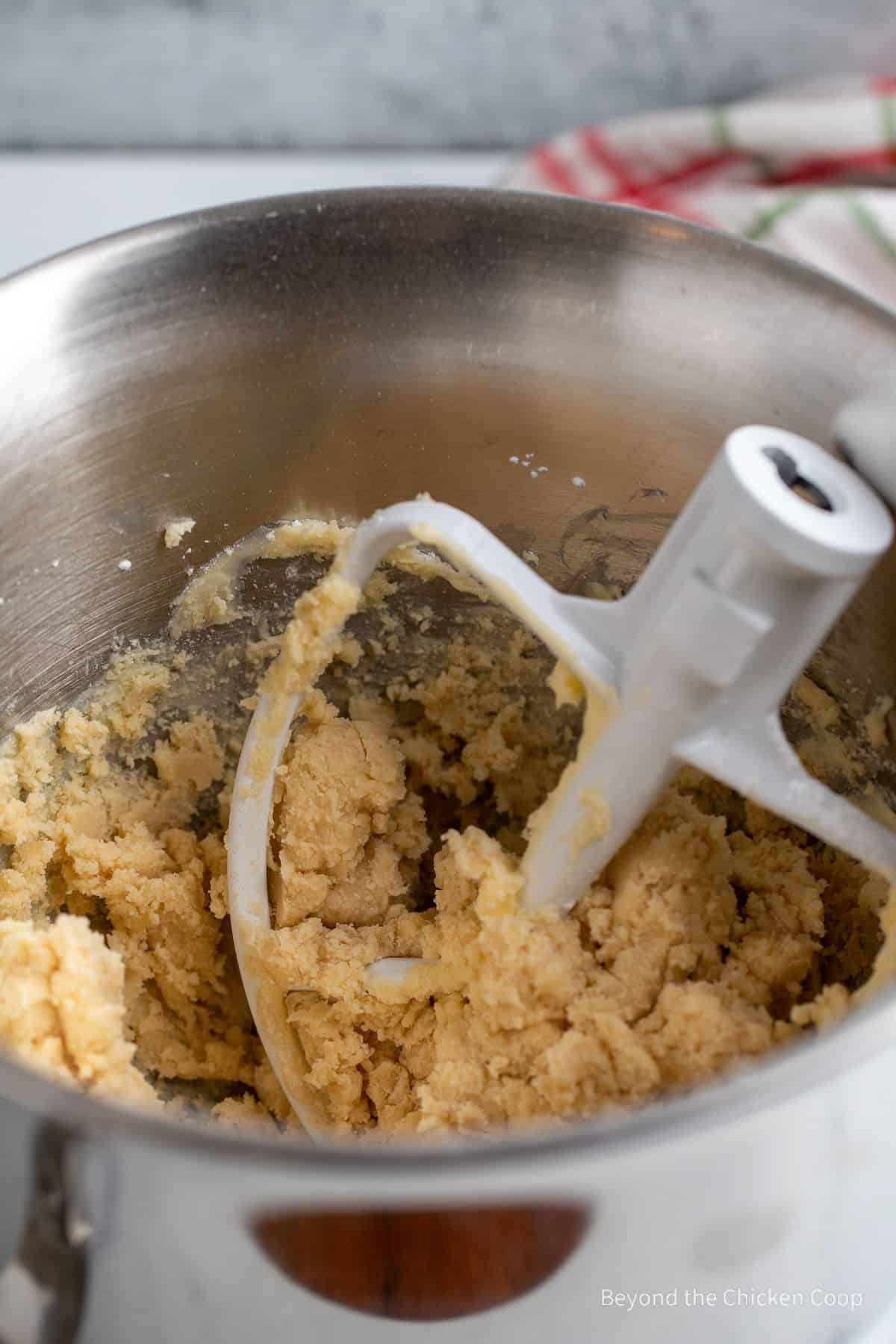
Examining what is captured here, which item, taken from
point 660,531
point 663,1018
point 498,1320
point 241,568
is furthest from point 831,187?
point 498,1320

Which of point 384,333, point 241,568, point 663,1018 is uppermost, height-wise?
point 384,333

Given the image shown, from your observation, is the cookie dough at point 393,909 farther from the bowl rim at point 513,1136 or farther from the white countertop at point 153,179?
the white countertop at point 153,179

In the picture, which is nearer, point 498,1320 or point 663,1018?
point 498,1320

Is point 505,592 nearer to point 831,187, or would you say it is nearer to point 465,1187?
point 465,1187

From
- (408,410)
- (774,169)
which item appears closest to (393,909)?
(408,410)

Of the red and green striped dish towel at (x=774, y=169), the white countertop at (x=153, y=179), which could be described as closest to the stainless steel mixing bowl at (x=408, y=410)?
the red and green striped dish towel at (x=774, y=169)

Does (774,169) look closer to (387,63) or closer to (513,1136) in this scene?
(387,63)

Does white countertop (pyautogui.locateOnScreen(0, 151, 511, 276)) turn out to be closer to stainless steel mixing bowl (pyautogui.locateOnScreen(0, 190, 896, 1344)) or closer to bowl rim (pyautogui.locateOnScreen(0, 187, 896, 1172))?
stainless steel mixing bowl (pyautogui.locateOnScreen(0, 190, 896, 1344))
